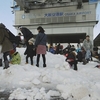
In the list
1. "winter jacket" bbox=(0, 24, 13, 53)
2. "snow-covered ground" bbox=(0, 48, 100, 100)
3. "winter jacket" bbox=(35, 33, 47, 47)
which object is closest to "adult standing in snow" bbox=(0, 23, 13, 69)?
"winter jacket" bbox=(0, 24, 13, 53)

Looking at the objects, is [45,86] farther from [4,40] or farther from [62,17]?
[62,17]

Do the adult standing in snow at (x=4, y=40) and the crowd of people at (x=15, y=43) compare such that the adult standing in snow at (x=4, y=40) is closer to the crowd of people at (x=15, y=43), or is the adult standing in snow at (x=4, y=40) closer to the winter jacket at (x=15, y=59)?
the crowd of people at (x=15, y=43)

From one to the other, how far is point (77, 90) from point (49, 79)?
1.37 metres

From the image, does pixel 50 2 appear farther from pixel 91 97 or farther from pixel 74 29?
pixel 91 97

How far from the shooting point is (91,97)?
344 cm

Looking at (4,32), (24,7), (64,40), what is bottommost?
(64,40)

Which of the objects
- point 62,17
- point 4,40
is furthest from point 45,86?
point 62,17

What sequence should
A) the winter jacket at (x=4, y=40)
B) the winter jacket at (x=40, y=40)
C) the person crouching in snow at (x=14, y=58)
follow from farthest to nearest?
the person crouching in snow at (x=14, y=58), the winter jacket at (x=40, y=40), the winter jacket at (x=4, y=40)

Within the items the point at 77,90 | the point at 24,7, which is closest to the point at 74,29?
the point at 24,7

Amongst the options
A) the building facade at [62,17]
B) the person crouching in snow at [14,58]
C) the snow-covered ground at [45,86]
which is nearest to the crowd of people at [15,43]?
the person crouching in snow at [14,58]

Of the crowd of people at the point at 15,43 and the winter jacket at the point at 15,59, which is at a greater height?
the crowd of people at the point at 15,43

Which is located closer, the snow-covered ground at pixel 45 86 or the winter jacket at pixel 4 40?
the snow-covered ground at pixel 45 86

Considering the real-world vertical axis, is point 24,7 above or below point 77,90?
above

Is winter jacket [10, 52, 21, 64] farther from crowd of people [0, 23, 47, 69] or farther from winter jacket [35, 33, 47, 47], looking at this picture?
winter jacket [35, 33, 47, 47]
